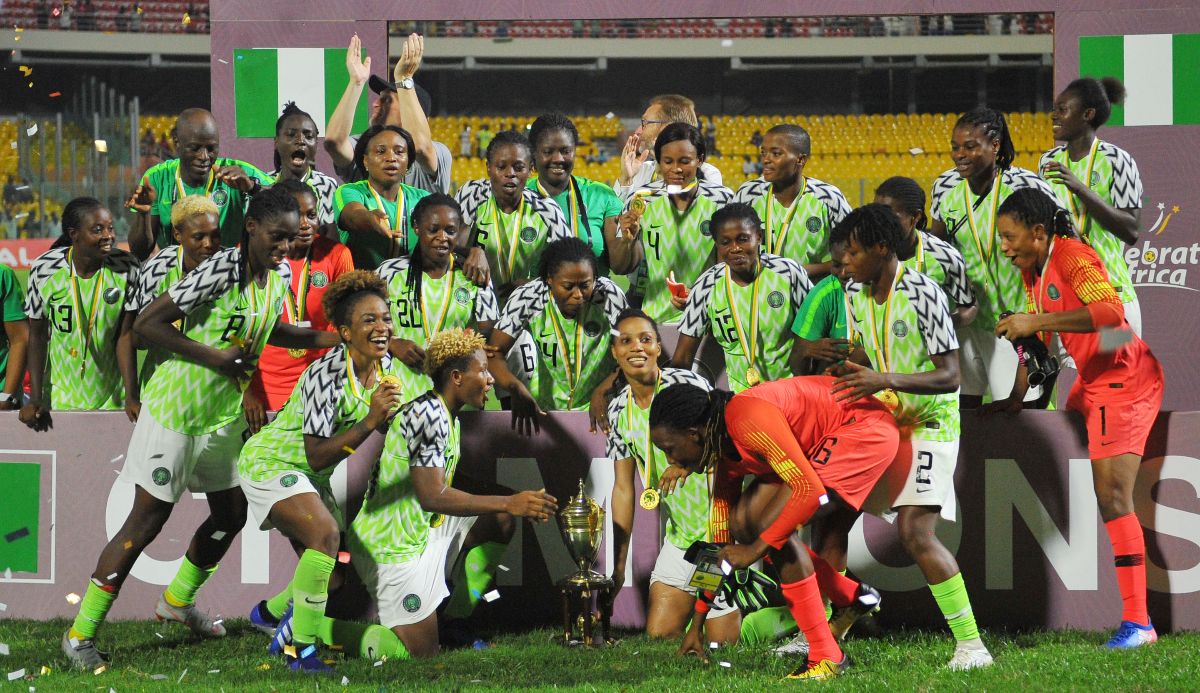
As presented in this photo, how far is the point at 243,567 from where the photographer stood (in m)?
6.19

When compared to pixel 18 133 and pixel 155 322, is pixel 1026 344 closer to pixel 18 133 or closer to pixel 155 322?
pixel 155 322

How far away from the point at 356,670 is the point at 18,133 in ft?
49.9

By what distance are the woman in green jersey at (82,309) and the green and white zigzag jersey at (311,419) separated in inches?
54.8

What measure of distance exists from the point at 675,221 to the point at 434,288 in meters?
1.36

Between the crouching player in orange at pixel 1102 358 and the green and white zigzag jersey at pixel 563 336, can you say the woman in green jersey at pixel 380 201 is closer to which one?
the green and white zigzag jersey at pixel 563 336

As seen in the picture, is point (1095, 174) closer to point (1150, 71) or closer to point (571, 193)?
point (571, 193)

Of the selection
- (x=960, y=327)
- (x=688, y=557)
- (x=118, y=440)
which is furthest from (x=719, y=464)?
(x=118, y=440)

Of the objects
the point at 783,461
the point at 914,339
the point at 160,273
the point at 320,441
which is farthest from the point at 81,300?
the point at 914,339

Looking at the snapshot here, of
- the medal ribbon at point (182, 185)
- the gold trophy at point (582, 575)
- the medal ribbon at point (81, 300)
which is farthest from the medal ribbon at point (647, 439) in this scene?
the medal ribbon at point (81, 300)

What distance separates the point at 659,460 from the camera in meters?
5.75

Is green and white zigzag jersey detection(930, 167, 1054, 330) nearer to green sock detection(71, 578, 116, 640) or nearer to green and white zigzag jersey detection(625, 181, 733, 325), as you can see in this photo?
green and white zigzag jersey detection(625, 181, 733, 325)

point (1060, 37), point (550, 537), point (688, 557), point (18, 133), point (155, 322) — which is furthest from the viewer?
point (18, 133)

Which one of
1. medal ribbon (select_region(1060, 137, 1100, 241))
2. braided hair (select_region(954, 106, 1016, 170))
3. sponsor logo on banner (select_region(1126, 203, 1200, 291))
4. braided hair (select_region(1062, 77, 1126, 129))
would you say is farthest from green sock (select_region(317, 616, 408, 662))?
sponsor logo on banner (select_region(1126, 203, 1200, 291))

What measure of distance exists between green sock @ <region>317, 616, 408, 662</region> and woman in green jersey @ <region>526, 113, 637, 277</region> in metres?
2.38
